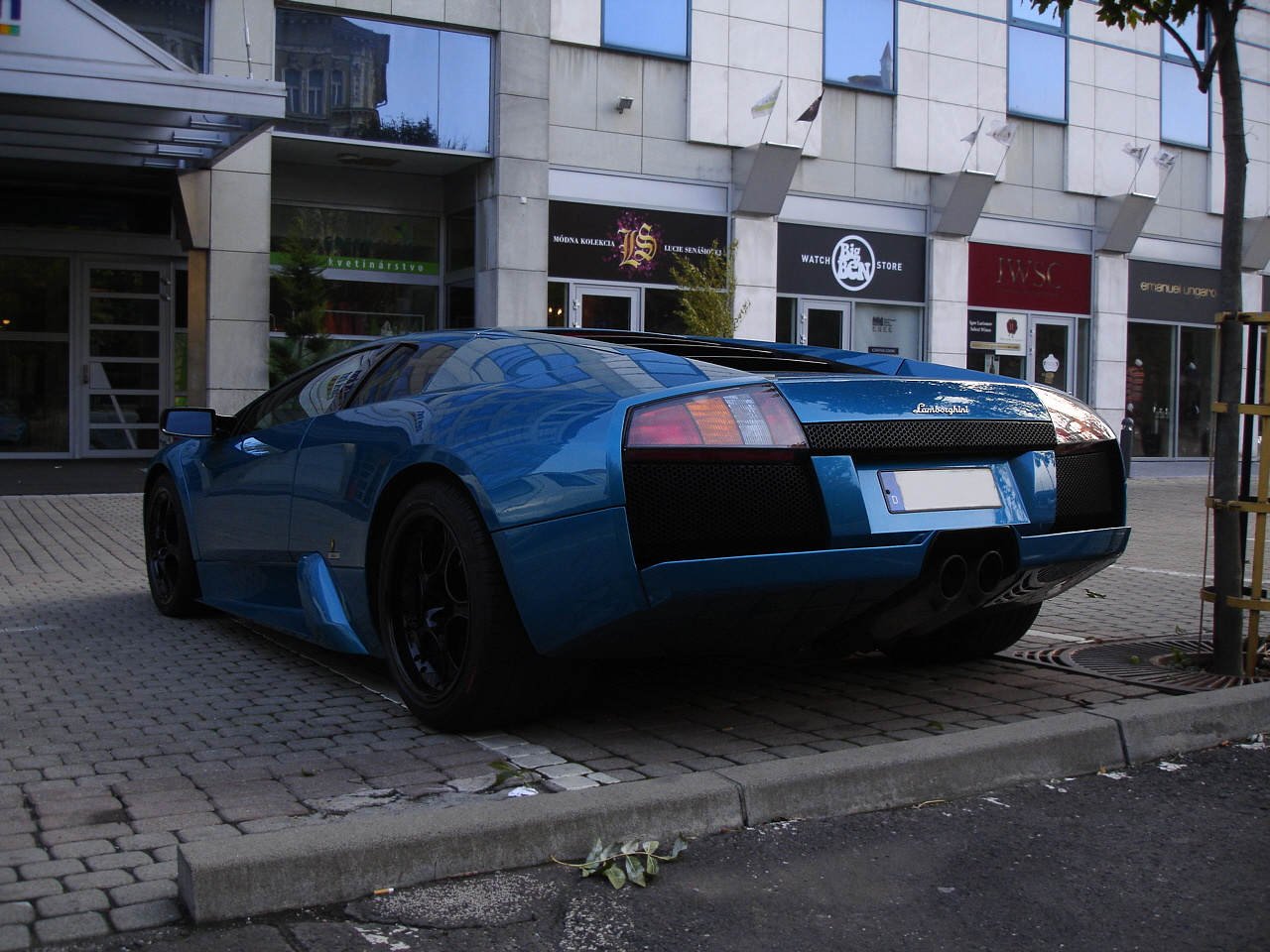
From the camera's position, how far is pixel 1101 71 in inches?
828

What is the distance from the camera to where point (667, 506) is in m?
3.12

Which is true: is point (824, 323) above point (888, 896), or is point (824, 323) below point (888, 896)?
above

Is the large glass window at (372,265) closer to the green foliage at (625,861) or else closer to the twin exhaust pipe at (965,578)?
the twin exhaust pipe at (965,578)

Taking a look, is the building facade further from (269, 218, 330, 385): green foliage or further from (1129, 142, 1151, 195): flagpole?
(269, 218, 330, 385): green foliage

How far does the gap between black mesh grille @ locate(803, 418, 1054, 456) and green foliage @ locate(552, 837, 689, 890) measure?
109 cm

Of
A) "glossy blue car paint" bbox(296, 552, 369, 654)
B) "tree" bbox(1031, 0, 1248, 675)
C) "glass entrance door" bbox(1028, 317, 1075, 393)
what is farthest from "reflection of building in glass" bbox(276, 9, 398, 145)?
"glossy blue car paint" bbox(296, 552, 369, 654)

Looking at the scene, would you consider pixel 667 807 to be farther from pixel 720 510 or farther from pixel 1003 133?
pixel 1003 133

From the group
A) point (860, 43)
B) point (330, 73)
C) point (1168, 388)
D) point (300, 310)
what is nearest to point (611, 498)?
point (300, 310)

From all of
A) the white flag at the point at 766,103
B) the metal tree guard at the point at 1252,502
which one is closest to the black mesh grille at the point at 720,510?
the metal tree guard at the point at 1252,502

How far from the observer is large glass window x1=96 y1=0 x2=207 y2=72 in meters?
14.1

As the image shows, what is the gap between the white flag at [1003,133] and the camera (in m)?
19.4

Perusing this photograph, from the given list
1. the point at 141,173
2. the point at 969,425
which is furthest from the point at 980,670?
the point at 141,173

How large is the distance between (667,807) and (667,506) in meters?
0.73

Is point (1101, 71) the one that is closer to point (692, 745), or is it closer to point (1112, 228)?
point (1112, 228)
